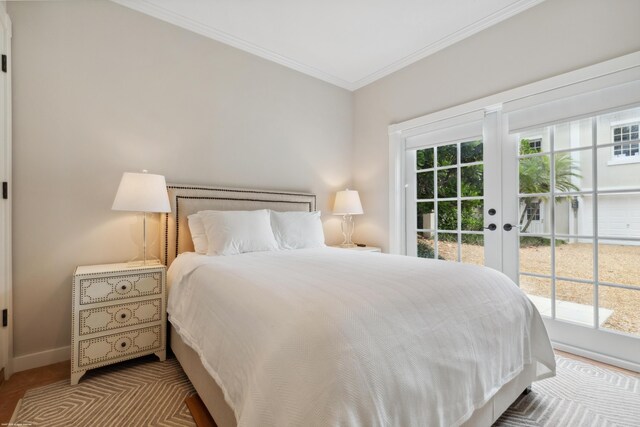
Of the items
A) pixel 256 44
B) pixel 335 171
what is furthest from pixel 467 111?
pixel 256 44

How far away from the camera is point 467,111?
9.14 ft

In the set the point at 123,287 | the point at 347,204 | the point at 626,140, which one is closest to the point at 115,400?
the point at 123,287

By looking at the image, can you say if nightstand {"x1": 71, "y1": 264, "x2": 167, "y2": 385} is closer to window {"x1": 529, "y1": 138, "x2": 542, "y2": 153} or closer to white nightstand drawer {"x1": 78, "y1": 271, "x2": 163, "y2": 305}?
white nightstand drawer {"x1": 78, "y1": 271, "x2": 163, "y2": 305}

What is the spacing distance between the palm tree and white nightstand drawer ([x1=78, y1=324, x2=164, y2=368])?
9.86 ft

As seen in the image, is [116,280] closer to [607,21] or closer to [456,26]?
[456,26]

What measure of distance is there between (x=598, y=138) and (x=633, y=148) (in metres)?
0.20

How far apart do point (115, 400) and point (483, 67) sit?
12.1 feet

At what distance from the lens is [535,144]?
248cm

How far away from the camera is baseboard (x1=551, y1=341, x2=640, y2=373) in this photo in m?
1.99

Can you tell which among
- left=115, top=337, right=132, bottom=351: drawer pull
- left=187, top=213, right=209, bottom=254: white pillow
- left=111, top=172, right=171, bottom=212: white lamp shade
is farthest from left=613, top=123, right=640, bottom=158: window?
left=115, top=337, right=132, bottom=351: drawer pull

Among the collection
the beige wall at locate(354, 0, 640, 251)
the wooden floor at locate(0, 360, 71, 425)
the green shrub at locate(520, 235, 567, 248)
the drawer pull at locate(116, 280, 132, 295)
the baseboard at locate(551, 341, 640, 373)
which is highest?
the beige wall at locate(354, 0, 640, 251)

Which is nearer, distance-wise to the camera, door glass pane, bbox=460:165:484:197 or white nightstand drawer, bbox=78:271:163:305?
white nightstand drawer, bbox=78:271:163:305

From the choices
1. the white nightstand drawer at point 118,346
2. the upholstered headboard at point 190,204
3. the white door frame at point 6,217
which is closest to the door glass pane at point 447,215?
→ the upholstered headboard at point 190,204

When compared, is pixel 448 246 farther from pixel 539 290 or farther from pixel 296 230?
pixel 296 230
